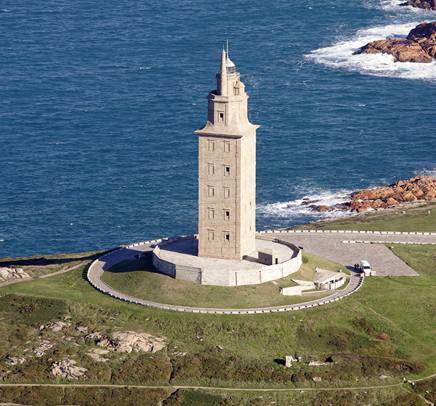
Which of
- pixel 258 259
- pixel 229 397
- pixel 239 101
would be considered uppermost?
pixel 239 101

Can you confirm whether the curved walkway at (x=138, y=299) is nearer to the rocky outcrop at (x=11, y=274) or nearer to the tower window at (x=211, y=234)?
the rocky outcrop at (x=11, y=274)

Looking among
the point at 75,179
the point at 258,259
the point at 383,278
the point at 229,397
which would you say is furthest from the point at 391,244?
the point at 75,179

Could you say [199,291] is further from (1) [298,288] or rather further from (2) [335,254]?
(2) [335,254]

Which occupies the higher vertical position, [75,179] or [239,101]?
[239,101]

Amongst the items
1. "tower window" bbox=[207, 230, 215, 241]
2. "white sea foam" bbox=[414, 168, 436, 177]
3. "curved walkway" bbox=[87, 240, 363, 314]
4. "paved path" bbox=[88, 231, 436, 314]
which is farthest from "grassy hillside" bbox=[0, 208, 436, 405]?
"white sea foam" bbox=[414, 168, 436, 177]

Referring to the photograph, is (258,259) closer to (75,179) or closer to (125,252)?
(125,252)

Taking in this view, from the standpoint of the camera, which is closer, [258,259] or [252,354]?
[252,354]
